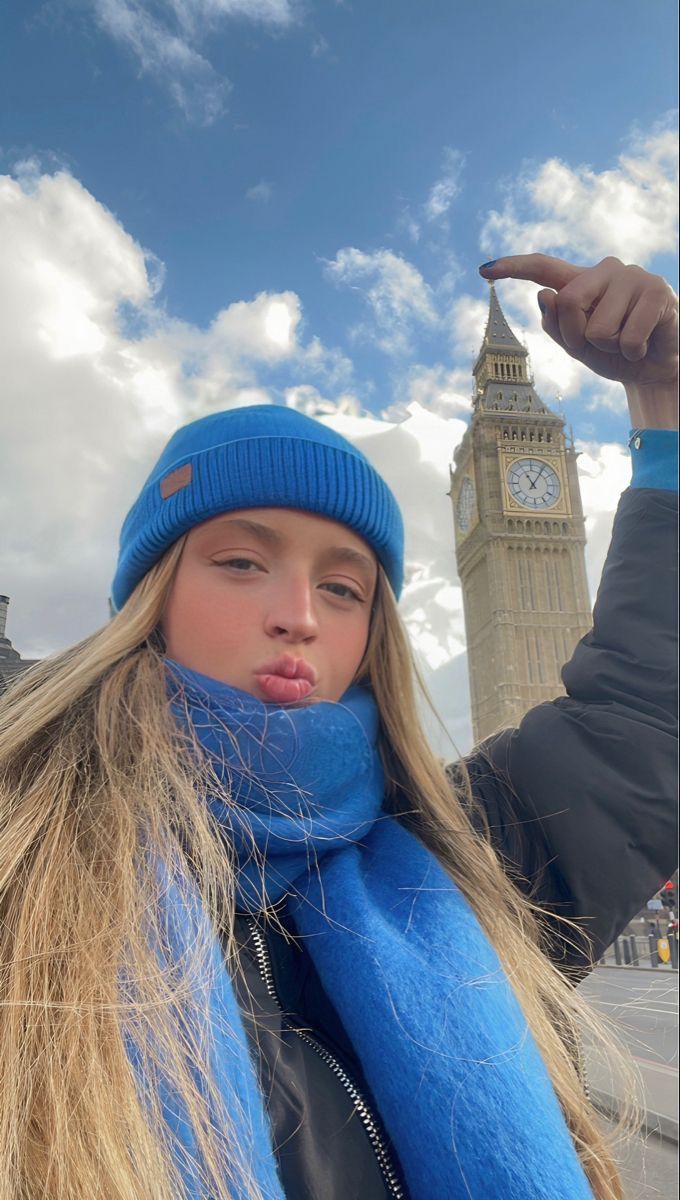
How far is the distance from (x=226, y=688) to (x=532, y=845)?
38cm

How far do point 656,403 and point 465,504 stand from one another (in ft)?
1.34

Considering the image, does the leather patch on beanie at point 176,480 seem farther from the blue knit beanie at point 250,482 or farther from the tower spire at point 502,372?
the tower spire at point 502,372

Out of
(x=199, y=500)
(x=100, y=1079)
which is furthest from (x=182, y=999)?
(x=199, y=500)

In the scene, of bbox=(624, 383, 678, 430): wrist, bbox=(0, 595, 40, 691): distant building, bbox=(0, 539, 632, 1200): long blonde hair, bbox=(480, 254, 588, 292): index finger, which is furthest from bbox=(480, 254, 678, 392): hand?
bbox=(0, 595, 40, 691): distant building

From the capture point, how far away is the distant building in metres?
0.63

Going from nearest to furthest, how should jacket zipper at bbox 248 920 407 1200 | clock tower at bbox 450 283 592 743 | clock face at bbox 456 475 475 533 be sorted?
jacket zipper at bbox 248 920 407 1200 < clock tower at bbox 450 283 592 743 < clock face at bbox 456 475 475 533

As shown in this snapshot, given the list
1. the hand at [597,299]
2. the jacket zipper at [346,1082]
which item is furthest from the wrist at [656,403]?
the jacket zipper at [346,1082]

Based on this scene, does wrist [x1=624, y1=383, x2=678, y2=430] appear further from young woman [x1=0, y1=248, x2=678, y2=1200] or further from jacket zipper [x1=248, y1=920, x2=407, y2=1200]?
jacket zipper [x1=248, y1=920, x2=407, y2=1200]

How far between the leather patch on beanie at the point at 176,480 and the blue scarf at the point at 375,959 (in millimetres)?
172

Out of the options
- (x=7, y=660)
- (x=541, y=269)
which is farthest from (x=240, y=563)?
(x=541, y=269)

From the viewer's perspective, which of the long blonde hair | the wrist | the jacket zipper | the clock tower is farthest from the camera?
the clock tower

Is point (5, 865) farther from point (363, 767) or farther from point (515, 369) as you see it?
point (515, 369)

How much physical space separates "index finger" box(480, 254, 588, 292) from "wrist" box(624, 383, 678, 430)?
17 cm

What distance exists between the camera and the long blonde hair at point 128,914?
0.40 meters
